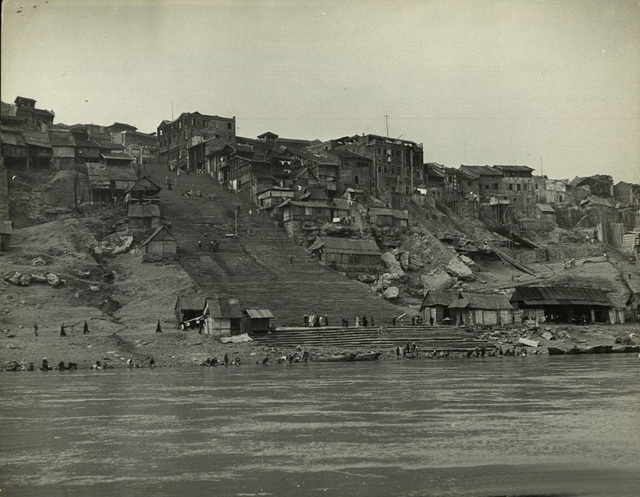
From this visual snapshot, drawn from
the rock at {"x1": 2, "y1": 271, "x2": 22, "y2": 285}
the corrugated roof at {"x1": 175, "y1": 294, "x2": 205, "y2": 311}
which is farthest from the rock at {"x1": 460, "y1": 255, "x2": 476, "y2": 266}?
the rock at {"x1": 2, "y1": 271, "x2": 22, "y2": 285}

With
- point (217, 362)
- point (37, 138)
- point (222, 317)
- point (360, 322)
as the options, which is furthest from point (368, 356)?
point (37, 138)

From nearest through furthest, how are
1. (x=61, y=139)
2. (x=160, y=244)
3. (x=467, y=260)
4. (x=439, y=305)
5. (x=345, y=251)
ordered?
(x=439, y=305), (x=160, y=244), (x=345, y=251), (x=467, y=260), (x=61, y=139)

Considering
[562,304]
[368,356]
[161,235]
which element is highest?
[161,235]

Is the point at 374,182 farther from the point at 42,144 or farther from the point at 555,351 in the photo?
the point at 555,351

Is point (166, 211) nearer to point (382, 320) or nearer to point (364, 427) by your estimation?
point (382, 320)

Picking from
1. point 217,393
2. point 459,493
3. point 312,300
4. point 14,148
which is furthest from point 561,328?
point 14,148

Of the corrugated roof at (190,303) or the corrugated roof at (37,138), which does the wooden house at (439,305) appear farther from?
the corrugated roof at (37,138)
